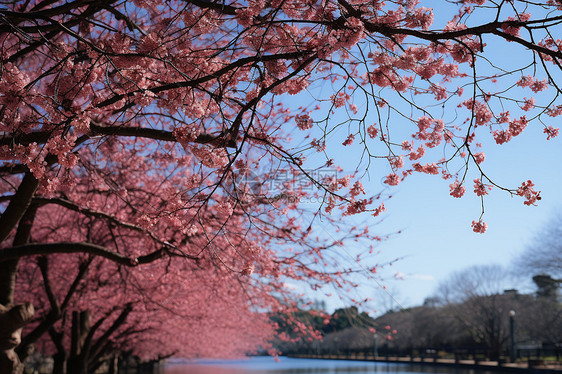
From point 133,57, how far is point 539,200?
3.55m

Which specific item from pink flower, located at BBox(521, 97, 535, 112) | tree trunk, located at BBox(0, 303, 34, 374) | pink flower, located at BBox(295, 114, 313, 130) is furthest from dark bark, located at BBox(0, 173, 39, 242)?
pink flower, located at BBox(521, 97, 535, 112)

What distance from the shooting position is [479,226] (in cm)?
445

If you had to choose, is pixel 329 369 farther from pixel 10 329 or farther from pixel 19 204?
pixel 19 204

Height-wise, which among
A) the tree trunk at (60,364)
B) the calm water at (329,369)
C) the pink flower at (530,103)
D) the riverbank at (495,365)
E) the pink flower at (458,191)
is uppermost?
the pink flower at (530,103)

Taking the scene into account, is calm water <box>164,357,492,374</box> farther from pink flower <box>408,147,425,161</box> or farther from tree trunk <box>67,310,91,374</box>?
pink flower <box>408,147,425,161</box>

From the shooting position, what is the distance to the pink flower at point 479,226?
4.41 metres

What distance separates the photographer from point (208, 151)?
3.97 m

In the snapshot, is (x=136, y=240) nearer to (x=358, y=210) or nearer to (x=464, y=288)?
(x=358, y=210)

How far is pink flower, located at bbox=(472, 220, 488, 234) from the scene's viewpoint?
4414 millimetres

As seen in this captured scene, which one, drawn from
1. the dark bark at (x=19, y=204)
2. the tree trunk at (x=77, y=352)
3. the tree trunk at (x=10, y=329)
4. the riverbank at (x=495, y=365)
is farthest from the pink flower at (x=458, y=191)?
the riverbank at (x=495, y=365)

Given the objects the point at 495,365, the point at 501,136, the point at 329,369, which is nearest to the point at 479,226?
the point at 501,136

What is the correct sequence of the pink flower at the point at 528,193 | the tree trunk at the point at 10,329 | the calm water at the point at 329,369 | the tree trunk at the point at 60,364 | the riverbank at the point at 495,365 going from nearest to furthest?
1. the pink flower at the point at 528,193
2. the tree trunk at the point at 10,329
3. the tree trunk at the point at 60,364
4. the riverbank at the point at 495,365
5. the calm water at the point at 329,369

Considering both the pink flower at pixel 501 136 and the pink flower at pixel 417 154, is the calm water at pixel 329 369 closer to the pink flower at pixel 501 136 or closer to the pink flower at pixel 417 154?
the pink flower at pixel 417 154

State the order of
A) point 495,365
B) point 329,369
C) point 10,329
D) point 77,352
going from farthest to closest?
1. point 329,369
2. point 495,365
3. point 77,352
4. point 10,329
